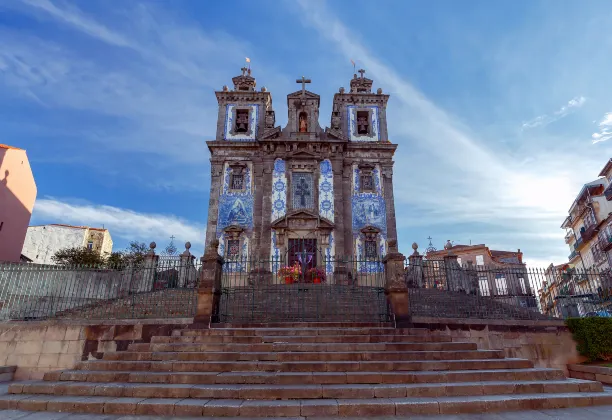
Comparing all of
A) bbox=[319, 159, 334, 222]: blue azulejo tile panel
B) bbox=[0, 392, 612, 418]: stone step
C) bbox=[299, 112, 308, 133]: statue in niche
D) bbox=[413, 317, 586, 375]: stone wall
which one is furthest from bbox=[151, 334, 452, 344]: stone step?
bbox=[299, 112, 308, 133]: statue in niche

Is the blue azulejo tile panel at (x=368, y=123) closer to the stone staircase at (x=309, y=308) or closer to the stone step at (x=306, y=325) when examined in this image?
the stone staircase at (x=309, y=308)

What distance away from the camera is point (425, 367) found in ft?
22.6

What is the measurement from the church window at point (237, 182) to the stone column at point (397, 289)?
14.5 m

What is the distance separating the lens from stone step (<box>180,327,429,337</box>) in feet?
27.8

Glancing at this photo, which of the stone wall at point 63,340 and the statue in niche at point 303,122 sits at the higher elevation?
the statue in niche at point 303,122

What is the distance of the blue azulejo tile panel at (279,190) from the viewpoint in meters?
22.1

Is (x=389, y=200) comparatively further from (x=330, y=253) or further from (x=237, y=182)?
(x=237, y=182)

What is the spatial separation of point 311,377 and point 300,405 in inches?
39.6

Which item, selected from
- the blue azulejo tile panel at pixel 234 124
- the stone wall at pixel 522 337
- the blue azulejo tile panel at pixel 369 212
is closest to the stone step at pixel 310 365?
the stone wall at pixel 522 337

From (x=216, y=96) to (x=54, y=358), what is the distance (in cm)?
2046

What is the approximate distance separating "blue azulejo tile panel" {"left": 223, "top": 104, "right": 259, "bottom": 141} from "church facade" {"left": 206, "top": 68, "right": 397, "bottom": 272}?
0.07 meters

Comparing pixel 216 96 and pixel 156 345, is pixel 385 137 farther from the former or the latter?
pixel 156 345

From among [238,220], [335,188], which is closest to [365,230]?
[335,188]

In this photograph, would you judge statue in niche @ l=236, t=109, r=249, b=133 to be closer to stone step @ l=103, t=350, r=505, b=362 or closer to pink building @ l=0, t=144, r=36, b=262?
pink building @ l=0, t=144, r=36, b=262
